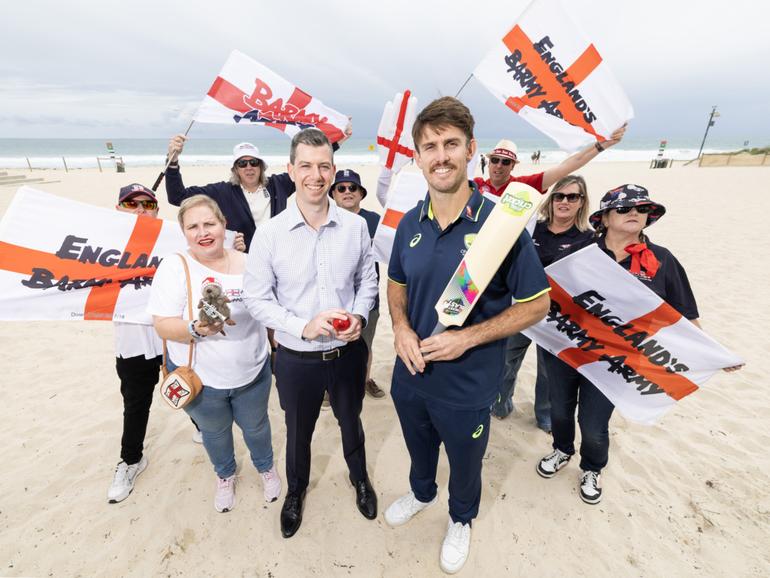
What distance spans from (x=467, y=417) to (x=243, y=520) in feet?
7.66

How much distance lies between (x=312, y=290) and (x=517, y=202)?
1.52m

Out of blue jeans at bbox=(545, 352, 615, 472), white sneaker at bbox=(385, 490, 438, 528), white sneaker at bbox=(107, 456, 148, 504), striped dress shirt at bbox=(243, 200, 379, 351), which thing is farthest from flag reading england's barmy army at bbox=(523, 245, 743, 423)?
white sneaker at bbox=(107, 456, 148, 504)

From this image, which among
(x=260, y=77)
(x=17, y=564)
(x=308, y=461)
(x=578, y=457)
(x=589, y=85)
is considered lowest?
(x=17, y=564)

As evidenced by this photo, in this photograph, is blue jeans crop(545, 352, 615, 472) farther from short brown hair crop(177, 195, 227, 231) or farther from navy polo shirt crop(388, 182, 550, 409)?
short brown hair crop(177, 195, 227, 231)

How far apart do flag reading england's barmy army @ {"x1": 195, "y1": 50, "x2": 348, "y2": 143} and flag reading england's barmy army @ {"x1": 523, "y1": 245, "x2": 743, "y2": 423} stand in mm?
3725

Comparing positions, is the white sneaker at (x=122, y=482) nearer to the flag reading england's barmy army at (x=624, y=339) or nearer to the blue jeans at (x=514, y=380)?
the blue jeans at (x=514, y=380)

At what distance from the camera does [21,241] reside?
2744mm

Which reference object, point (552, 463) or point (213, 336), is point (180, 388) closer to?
point (213, 336)

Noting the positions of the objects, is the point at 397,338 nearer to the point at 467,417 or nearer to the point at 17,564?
the point at 467,417

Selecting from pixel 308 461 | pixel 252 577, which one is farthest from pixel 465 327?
pixel 252 577

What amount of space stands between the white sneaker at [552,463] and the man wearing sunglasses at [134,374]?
3.86 metres

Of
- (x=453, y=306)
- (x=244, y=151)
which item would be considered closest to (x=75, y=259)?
(x=244, y=151)

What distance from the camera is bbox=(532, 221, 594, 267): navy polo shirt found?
3.39 m

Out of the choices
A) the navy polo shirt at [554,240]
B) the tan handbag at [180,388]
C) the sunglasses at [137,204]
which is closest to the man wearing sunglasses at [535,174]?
the navy polo shirt at [554,240]
